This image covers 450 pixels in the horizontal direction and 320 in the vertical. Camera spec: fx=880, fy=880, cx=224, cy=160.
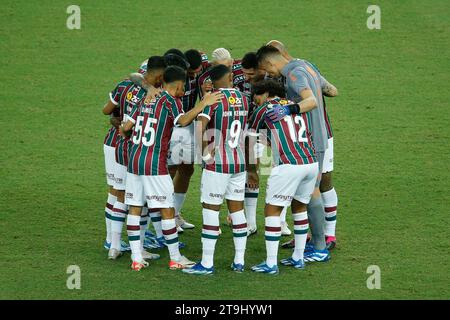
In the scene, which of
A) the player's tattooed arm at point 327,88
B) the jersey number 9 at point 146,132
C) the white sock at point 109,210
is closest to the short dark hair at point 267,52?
the player's tattooed arm at point 327,88

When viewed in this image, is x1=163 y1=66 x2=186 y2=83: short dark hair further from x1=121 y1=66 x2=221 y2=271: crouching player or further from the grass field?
the grass field

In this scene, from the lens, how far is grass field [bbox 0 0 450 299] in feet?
25.2

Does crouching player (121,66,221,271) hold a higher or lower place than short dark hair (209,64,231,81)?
lower

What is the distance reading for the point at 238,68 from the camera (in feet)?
29.5

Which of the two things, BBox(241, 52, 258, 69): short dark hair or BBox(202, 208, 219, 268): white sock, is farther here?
BBox(241, 52, 258, 69): short dark hair

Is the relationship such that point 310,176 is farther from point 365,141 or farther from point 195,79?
point 365,141

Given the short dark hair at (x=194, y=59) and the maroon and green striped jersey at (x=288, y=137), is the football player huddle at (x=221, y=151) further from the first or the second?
the short dark hair at (x=194, y=59)

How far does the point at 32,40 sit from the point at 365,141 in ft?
20.8

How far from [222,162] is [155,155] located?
0.60 meters

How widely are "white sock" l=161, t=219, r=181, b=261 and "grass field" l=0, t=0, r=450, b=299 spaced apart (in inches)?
8.5

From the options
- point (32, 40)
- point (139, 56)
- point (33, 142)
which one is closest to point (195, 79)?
point (33, 142)

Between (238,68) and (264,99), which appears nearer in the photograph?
(264,99)

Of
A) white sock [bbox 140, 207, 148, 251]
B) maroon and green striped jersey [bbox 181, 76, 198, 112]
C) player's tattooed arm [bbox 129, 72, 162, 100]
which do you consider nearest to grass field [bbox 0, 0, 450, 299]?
white sock [bbox 140, 207, 148, 251]

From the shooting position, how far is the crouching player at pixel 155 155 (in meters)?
7.73
